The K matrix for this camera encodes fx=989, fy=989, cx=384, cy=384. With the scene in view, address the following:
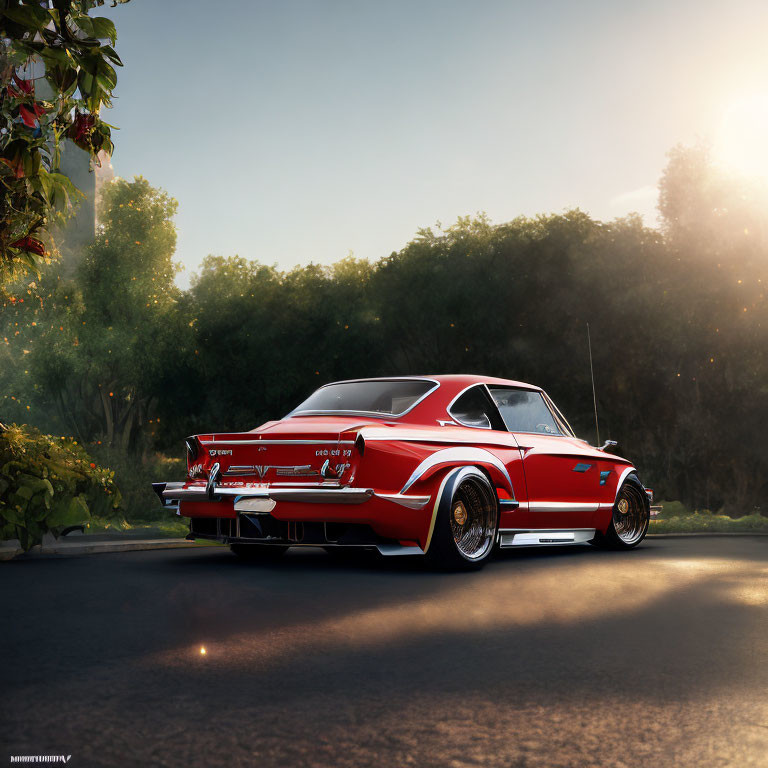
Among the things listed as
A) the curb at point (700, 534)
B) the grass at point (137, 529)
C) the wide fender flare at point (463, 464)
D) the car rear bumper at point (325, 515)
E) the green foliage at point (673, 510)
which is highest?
the wide fender flare at point (463, 464)

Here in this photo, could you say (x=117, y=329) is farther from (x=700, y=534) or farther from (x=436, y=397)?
(x=436, y=397)

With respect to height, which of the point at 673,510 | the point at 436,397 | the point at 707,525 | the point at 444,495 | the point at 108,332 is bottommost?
the point at 707,525

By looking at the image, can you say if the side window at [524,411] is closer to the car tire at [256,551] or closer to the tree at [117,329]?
the car tire at [256,551]

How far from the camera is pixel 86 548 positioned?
9.88 metres

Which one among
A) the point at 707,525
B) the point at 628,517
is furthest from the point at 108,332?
the point at 628,517

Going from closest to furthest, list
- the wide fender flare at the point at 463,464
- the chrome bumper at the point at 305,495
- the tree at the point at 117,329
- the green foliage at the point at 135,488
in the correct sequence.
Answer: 1. the chrome bumper at the point at 305,495
2. the wide fender flare at the point at 463,464
3. the green foliage at the point at 135,488
4. the tree at the point at 117,329

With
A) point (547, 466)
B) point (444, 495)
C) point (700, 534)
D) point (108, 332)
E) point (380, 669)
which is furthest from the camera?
point (108, 332)

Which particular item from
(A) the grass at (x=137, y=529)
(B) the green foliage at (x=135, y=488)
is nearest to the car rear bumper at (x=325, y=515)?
(A) the grass at (x=137, y=529)

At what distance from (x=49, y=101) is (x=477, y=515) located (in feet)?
15.9

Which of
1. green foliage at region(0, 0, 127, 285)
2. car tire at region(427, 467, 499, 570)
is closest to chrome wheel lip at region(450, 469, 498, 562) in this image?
car tire at region(427, 467, 499, 570)

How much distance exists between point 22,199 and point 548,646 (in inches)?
216

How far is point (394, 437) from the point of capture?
8.18 metres

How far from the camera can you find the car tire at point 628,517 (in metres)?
11.0

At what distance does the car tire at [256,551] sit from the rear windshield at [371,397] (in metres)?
1.36
